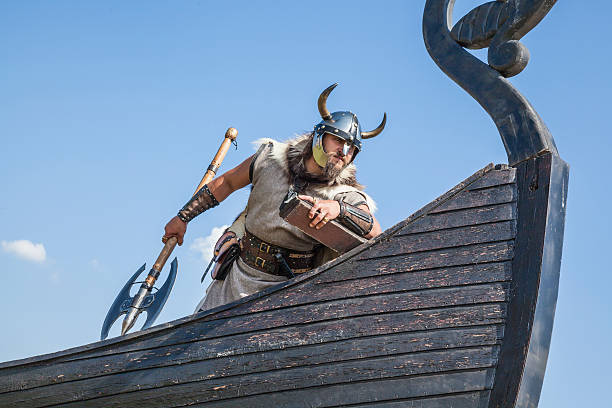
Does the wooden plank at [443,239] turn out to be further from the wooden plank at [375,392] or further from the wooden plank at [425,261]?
the wooden plank at [375,392]

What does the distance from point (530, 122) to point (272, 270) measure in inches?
67.4

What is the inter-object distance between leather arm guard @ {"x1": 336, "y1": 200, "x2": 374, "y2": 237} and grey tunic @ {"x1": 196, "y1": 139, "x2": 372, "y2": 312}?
48 cm

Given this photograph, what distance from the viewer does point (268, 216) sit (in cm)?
383

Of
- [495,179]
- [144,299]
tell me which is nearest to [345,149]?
[495,179]

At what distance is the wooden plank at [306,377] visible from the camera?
2412 millimetres

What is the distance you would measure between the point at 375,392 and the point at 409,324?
10.9 inches

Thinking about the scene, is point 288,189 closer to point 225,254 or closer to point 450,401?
point 225,254

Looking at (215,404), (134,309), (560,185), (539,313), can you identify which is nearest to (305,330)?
(215,404)

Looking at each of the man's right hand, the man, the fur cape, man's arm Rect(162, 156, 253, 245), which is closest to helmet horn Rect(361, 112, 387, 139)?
the man

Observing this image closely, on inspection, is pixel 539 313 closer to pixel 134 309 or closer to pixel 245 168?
pixel 245 168

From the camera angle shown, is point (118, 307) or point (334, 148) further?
point (118, 307)

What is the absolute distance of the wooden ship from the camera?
242cm

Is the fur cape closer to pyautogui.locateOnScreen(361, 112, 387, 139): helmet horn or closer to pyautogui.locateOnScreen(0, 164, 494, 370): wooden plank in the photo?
pyautogui.locateOnScreen(361, 112, 387, 139): helmet horn

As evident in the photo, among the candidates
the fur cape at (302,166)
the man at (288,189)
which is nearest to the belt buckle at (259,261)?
the man at (288,189)
